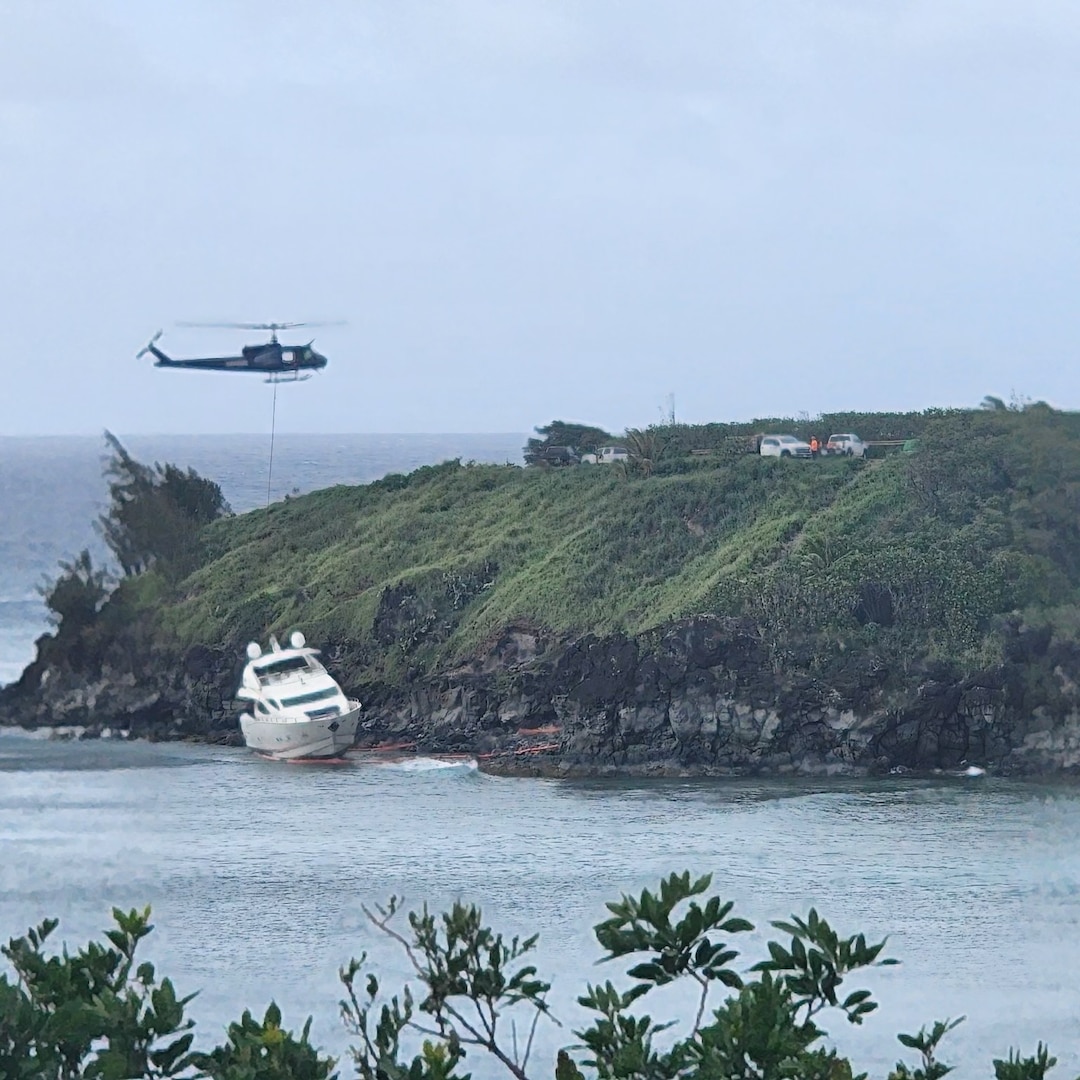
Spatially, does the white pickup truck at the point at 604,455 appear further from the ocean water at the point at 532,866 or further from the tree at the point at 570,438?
the ocean water at the point at 532,866

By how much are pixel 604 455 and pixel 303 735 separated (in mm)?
25175

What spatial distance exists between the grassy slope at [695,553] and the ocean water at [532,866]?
7517mm

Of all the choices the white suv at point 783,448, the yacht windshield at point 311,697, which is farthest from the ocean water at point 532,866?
the white suv at point 783,448

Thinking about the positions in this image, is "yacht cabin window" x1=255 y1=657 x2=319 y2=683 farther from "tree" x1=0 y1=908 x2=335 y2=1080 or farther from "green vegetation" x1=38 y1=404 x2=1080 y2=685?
"tree" x1=0 y1=908 x2=335 y2=1080

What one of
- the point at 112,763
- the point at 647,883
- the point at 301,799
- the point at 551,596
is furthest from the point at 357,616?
the point at 647,883

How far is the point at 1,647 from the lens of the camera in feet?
280

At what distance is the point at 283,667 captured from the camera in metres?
62.0

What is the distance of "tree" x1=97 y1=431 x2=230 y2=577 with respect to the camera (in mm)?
77750

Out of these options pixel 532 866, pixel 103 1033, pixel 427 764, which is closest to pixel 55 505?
pixel 427 764

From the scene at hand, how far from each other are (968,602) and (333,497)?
28.5 metres

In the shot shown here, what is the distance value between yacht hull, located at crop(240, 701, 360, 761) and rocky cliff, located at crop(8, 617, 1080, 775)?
136 centimetres

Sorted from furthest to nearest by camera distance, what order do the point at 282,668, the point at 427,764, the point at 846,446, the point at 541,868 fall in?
the point at 846,446, the point at 282,668, the point at 427,764, the point at 541,868

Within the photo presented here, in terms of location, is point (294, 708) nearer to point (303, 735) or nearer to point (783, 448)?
point (303, 735)

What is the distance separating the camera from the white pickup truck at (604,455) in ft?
259
